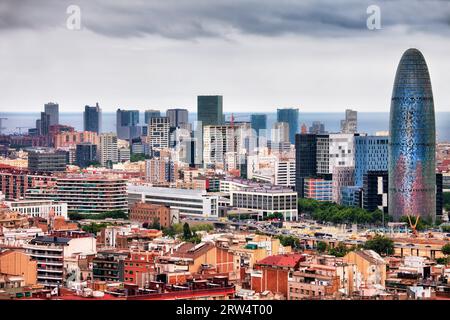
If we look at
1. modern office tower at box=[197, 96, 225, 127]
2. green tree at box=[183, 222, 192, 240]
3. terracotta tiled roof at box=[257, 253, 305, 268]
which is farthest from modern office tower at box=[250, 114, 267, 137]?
terracotta tiled roof at box=[257, 253, 305, 268]

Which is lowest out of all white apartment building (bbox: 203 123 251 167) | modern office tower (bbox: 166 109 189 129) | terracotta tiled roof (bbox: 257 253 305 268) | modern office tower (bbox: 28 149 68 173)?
terracotta tiled roof (bbox: 257 253 305 268)

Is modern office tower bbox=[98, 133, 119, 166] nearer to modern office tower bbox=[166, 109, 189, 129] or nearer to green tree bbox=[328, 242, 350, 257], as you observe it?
modern office tower bbox=[166, 109, 189, 129]

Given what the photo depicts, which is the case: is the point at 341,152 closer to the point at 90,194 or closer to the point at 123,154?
the point at 90,194

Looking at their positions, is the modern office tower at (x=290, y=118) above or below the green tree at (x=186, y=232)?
above

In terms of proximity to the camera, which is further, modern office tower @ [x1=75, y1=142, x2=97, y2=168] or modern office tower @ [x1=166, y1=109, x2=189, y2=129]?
modern office tower @ [x1=166, y1=109, x2=189, y2=129]

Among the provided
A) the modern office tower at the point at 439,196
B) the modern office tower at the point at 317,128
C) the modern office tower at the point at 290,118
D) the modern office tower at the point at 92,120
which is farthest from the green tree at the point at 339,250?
the modern office tower at the point at 92,120

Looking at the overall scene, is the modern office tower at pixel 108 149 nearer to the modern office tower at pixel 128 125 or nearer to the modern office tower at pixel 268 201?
the modern office tower at pixel 128 125
